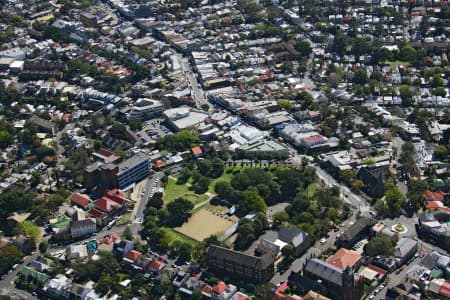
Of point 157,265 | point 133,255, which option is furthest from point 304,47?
point 157,265

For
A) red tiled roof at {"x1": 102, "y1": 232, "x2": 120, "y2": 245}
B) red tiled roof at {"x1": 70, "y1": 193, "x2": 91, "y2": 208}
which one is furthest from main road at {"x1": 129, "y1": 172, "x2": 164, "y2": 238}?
red tiled roof at {"x1": 70, "y1": 193, "x2": 91, "y2": 208}

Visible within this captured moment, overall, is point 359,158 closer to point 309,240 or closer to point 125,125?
point 309,240

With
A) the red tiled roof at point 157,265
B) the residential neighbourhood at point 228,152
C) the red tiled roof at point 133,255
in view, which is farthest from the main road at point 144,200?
the red tiled roof at point 157,265

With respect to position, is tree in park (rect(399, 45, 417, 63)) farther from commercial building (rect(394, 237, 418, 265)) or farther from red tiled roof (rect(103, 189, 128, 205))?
red tiled roof (rect(103, 189, 128, 205))

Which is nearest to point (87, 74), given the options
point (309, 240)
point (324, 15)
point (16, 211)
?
point (16, 211)

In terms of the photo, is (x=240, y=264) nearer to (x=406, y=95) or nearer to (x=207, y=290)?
(x=207, y=290)
